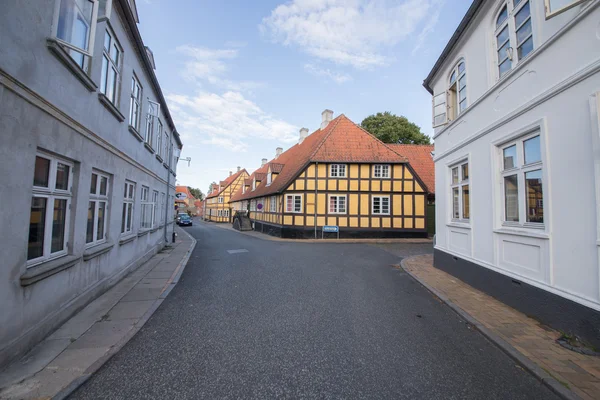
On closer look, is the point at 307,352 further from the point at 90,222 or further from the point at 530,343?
the point at 90,222

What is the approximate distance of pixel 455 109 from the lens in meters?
8.48

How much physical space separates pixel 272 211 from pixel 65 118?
1941cm

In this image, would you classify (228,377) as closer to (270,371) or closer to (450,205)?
Result: (270,371)

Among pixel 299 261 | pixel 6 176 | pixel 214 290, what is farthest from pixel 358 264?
pixel 6 176

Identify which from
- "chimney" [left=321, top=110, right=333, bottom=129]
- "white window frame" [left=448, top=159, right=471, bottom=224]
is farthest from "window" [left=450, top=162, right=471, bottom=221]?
"chimney" [left=321, top=110, right=333, bottom=129]

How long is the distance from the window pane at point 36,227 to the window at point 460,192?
8263 mm

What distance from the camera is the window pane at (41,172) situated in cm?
371

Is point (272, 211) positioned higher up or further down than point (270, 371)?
higher up

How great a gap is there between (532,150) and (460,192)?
9.52 feet

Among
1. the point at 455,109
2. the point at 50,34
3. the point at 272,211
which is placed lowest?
the point at 272,211

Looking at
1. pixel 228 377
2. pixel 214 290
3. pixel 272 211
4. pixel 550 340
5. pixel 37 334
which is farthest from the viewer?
pixel 272 211

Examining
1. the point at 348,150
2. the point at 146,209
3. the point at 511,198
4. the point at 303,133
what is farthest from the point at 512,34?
the point at 303,133

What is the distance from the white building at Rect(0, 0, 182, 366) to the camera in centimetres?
313

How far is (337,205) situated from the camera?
65.8ft
